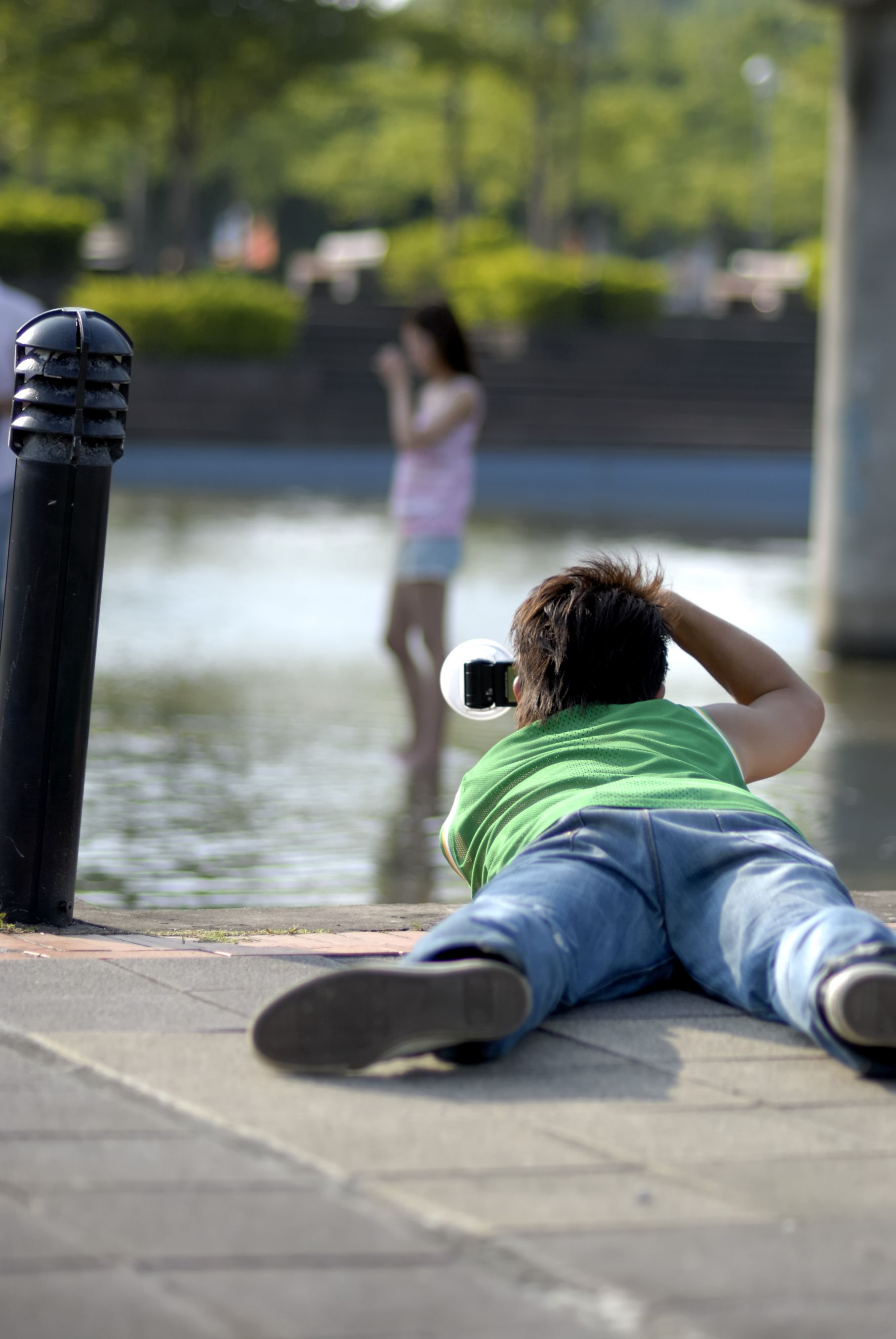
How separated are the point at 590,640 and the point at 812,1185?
1.27 m

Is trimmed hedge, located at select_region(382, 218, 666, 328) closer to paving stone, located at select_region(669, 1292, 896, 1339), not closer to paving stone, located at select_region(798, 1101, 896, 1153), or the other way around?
paving stone, located at select_region(798, 1101, 896, 1153)

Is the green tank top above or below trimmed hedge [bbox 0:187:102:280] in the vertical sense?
below

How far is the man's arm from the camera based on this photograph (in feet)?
12.4

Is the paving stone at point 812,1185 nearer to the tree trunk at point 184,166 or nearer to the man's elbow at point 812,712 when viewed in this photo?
the man's elbow at point 812,712

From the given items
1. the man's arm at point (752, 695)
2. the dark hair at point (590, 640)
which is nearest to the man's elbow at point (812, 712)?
the man's arm at point (752, 695)

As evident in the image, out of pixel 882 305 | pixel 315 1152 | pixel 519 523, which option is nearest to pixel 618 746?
pixel 315 1152

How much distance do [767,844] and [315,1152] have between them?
1081 mm

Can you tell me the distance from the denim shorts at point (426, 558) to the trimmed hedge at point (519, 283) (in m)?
24.7

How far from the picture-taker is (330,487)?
81.7ft

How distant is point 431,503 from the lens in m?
7.95

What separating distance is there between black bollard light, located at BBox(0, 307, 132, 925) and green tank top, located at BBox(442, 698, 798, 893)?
33.6 inches

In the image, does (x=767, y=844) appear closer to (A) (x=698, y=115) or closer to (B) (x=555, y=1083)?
(B) (x=555, y=1083)

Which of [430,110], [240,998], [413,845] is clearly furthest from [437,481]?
[430,110]

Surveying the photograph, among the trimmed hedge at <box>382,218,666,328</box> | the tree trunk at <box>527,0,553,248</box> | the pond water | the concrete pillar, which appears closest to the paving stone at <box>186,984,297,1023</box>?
the pond water
